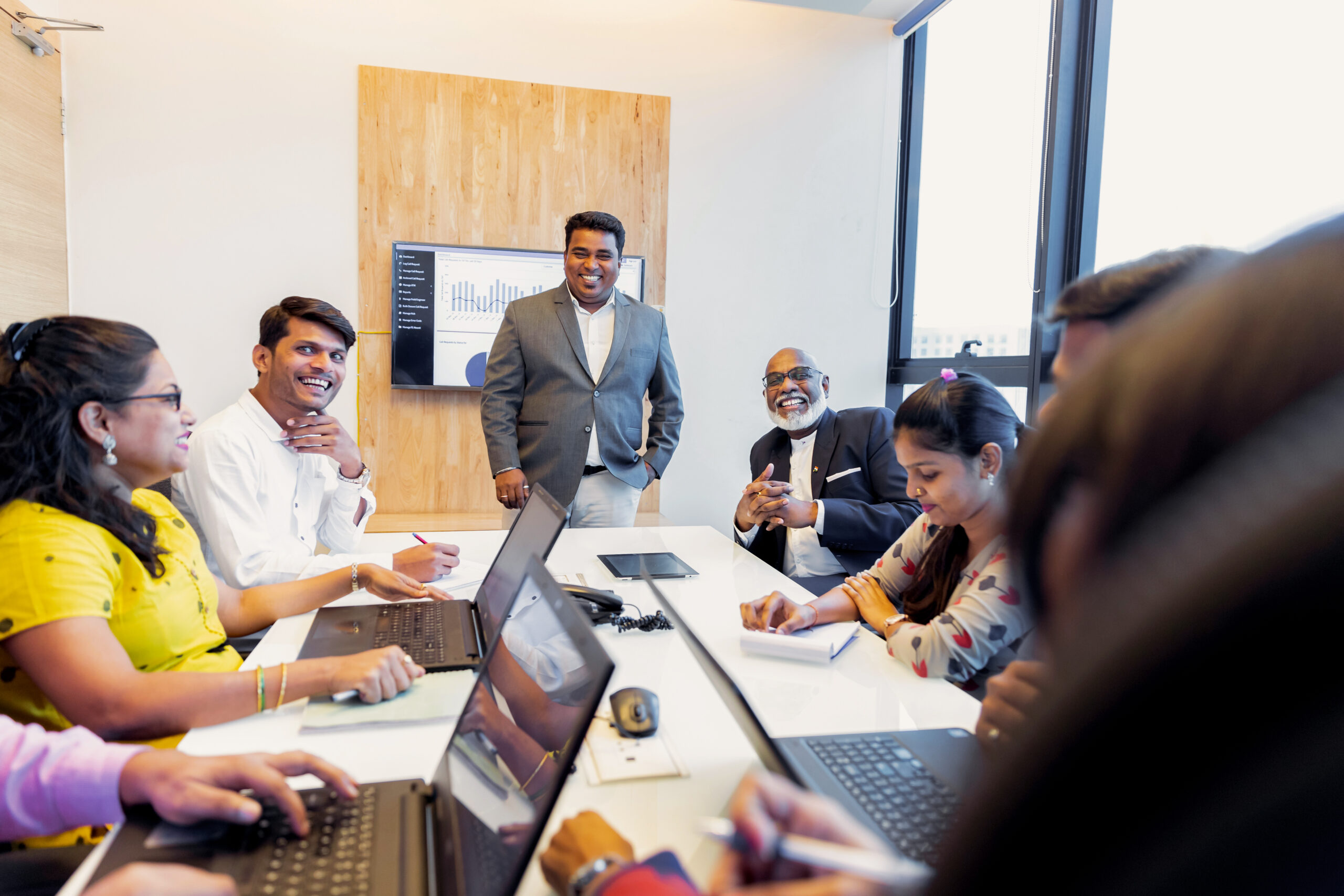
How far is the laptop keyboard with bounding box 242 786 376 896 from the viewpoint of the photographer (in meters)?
0.75

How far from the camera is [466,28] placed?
3736mm

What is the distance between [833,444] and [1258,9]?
1910 millimetres

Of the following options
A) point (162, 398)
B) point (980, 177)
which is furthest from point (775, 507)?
point (980, 177)

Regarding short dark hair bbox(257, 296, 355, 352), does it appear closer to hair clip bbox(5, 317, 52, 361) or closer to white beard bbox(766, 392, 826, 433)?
hair clip bbox(5, 317, 52, 361)

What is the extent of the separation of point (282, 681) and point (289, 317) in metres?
1.31

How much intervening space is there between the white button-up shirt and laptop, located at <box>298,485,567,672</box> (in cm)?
156

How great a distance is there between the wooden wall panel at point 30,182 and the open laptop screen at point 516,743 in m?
3.13

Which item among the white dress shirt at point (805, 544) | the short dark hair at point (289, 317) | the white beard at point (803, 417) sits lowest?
the white dress shirt at point (805, 544)

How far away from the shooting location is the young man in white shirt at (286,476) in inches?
70.6

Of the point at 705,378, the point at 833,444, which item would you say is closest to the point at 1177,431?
the point at 833,444

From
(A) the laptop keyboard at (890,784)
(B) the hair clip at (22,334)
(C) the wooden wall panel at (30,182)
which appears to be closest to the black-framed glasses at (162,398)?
(B) the hair clip at (22,334)

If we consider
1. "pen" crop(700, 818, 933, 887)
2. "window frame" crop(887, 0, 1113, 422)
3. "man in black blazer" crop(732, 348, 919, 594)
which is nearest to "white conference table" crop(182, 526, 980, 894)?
"pen" crop(700, 818, 933, 887)

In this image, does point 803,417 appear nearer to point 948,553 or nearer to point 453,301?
point 948,553

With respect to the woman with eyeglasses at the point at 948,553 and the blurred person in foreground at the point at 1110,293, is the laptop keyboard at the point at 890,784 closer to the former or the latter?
the blurred person in foreground at the point at 1110,293
